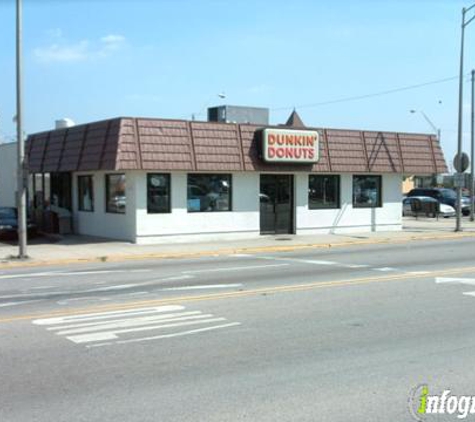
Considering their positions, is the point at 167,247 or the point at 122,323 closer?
the point at 122,323

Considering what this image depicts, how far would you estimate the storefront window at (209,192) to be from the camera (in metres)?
22.2

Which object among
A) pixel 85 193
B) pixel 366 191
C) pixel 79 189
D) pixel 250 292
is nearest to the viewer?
pixel 250 292

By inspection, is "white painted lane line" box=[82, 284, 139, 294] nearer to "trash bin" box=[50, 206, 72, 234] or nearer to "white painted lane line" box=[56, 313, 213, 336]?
→ "white painted lane line" box=[56, 313, 213, 336]

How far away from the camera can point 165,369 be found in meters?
6.42

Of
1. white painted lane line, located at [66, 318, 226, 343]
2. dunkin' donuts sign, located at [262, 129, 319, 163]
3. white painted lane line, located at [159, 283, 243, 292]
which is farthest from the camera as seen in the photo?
dunkin' donuts sign, located at [262, 129, 319, 163]

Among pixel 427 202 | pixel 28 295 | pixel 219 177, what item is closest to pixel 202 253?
pixel 219 177

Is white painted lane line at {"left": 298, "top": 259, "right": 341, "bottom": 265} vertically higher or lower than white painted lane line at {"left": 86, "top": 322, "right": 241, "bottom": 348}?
higher

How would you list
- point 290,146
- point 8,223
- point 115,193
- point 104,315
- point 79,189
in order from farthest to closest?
point 79,189, point 290,146, point 8,223, point 115,193, point 104,315

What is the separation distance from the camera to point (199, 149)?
70.9ft

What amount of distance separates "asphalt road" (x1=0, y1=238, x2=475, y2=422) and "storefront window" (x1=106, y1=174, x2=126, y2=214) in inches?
338

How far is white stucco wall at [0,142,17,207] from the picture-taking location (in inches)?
1314

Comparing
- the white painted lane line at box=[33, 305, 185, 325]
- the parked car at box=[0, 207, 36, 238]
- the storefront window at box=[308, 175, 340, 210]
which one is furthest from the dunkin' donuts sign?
the white painted lane line at box=[33, 305, 185, 325]

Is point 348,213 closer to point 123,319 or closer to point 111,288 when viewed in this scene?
point 111,288

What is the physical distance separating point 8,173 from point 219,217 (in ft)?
53.0
